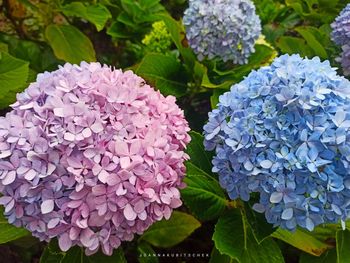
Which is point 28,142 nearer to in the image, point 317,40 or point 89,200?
point 89,200

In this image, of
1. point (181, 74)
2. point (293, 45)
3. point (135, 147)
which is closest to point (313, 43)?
point (293, 45)

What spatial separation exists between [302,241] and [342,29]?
2.81 ft

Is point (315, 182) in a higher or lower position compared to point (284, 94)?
lower

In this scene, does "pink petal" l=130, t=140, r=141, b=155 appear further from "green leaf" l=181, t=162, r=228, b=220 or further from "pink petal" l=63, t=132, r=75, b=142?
"green leaf" l=181, t=162, r=228, b=220

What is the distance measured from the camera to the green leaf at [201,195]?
148cm

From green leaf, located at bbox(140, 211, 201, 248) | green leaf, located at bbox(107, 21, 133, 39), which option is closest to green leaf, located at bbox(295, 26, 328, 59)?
green leaf, located at bbox(107, 21, 133, 39)

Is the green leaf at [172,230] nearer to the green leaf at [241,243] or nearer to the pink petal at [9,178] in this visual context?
the green leaf at [241,243]

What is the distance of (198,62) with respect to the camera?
2.11 metres

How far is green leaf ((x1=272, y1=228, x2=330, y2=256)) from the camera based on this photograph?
1.53 m

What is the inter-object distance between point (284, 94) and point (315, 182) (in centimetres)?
19

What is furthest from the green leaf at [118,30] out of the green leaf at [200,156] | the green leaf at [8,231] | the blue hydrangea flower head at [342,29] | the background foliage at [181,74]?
the green leaf at [8,231]

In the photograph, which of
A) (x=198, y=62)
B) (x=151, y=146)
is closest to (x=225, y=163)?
(x=151, y=146)

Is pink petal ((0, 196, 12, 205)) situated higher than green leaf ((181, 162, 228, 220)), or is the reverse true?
pink petal ((0, 196, 12, 205))

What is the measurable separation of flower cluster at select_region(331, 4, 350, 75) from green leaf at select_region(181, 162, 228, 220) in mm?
812
